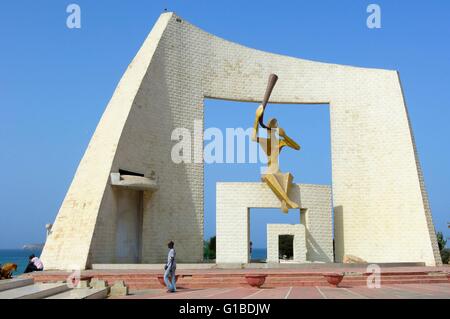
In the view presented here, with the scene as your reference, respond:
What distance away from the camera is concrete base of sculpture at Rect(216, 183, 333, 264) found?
748 inches

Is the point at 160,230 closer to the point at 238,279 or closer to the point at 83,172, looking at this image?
the point at 83,172

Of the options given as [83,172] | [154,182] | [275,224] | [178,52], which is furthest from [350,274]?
[178,52]

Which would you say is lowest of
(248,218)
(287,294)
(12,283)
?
(287,294)

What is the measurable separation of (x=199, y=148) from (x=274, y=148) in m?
2.94

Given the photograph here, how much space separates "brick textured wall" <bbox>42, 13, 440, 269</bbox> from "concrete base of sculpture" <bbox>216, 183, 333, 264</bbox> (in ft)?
4.04

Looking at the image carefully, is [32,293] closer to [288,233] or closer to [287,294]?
[287,294]

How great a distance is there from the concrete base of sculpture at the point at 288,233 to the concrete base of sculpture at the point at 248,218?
449 millimetres

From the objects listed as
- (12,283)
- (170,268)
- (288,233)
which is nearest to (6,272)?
(12,283)

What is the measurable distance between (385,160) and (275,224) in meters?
5.51

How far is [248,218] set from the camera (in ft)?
63.0

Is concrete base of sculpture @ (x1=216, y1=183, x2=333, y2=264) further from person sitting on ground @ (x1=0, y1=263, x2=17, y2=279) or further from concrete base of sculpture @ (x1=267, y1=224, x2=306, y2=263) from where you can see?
person sitting on ground @ (x1=0, y1=263, x2=17, y2=279)

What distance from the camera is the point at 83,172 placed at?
16.9m
